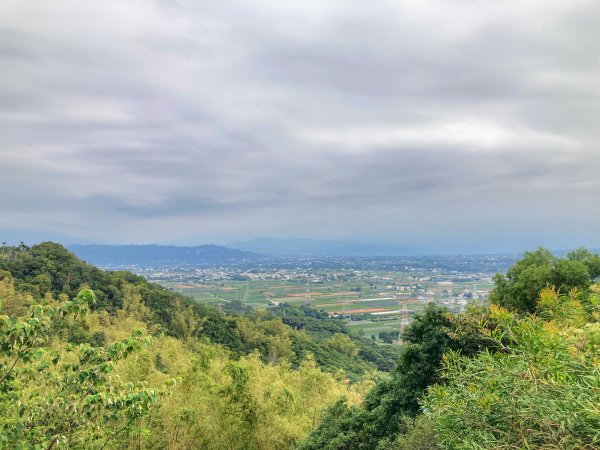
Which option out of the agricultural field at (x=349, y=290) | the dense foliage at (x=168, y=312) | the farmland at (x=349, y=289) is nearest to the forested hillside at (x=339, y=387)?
the dense foliage at (x=168, y=312)

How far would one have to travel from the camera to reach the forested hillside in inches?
131

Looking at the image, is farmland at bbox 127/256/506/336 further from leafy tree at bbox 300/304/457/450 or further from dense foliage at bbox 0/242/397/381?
leafy tree at bbox 300/304/457/450

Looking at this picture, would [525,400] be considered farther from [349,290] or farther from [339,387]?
[349,290]

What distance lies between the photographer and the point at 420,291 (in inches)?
3541

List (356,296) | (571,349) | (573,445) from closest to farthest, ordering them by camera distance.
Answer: (573,445), (571,349), (356,296)

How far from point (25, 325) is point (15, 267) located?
46.0 metres

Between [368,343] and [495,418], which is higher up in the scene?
[495,418]

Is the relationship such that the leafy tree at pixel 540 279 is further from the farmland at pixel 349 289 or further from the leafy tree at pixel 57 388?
the farmland at pixel 349 289

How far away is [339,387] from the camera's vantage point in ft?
68.1

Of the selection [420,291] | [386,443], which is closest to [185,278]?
[420,291]

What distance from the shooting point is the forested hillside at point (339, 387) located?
3324 millimetres

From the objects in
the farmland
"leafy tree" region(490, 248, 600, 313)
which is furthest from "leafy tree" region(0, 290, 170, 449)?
the farmland

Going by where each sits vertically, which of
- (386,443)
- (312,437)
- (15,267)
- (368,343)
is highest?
(15,267)

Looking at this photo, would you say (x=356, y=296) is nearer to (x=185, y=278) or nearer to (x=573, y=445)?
(x=185, y=278)
